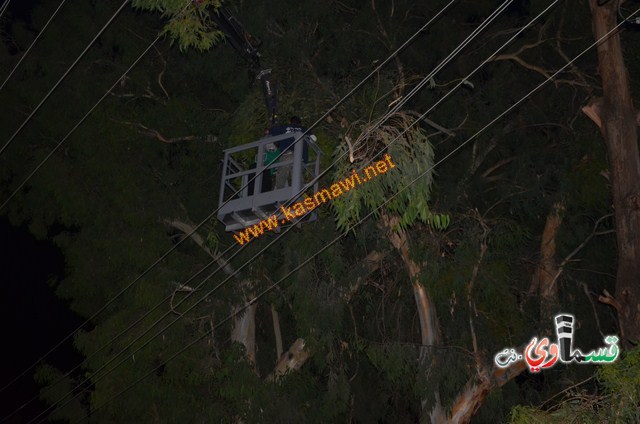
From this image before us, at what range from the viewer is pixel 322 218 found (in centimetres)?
1258

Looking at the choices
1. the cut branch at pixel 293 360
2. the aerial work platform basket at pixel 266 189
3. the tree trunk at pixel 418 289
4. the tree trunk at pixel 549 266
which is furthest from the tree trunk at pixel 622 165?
the cut branch at pixel 293 360

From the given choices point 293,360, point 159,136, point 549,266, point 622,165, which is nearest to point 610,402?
point 622,165

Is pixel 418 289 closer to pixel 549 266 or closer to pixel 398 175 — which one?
pixel 549 266

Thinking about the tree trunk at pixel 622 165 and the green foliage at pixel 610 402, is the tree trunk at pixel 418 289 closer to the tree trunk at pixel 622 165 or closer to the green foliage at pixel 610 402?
the tree trunk at pixel 622 165

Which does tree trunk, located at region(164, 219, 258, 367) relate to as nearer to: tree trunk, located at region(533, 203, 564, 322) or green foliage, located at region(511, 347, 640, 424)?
tree trunk, located at region(533, 203, 564, 322)

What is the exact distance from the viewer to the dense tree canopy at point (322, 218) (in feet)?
39.5

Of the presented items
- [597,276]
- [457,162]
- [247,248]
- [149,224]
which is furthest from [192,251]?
[597,276]

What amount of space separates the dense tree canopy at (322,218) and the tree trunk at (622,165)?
2.30 metres

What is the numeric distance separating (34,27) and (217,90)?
171 inches

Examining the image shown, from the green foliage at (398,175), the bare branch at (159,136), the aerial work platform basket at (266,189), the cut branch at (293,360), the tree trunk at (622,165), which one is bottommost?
the cut branch at (293,360)

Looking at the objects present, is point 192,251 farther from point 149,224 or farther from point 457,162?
point 457,162

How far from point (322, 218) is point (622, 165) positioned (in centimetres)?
494

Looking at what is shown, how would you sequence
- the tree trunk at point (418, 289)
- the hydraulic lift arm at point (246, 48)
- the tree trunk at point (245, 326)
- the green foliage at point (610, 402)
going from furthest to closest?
the tree trunk at point (245, 326)
the tree trunk at point (418, 289)
the hydraulic lift arm at point (246, 48)
the green foliage at point (610, 402)

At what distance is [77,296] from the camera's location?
→ 52.4 feet
